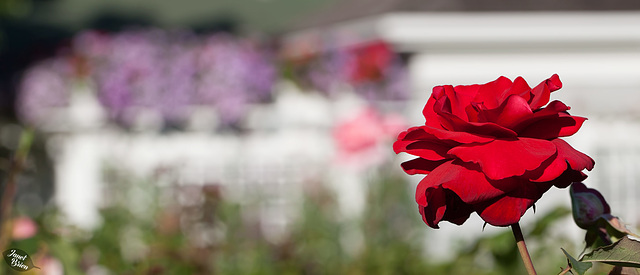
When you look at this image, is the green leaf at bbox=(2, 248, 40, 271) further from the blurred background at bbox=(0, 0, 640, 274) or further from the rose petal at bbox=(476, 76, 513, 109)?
the blurred background at bbox=(0, 0, 640, 274)

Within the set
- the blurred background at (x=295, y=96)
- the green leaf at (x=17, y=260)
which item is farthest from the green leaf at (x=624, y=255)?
the blurred background at (x=295, y=96)

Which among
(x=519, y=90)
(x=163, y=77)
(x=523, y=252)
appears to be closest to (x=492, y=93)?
(x=519, y=90)

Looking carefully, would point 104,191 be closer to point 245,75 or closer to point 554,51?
point 245,75

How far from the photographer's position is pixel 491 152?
0.53 meters

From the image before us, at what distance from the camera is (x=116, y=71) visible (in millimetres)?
6020

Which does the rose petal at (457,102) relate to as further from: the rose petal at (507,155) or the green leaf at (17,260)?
the green leaf at (17,260)

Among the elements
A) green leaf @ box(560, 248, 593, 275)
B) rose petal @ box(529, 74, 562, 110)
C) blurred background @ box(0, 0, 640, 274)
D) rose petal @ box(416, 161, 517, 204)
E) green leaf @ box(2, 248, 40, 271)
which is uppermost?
blurred background @ box(0, 0, 640, 274)

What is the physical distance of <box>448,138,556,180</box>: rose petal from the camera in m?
0.52

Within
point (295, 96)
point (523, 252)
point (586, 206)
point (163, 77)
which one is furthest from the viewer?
point (163, 77)

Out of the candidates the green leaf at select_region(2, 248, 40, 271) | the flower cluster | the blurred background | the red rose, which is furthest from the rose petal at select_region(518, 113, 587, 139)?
the flower cluster

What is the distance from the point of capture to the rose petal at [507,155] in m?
0.52

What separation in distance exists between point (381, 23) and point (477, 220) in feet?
4.86

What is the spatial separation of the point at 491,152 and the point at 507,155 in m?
0.01

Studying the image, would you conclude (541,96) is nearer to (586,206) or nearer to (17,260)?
(586,206)
